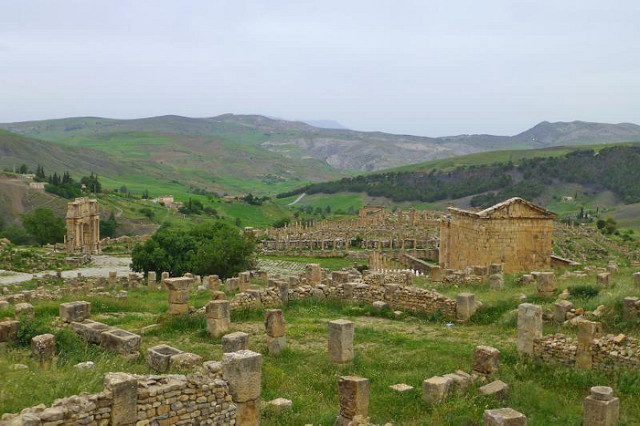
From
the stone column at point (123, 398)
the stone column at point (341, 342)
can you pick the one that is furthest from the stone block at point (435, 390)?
the stone column at point (123, 398)

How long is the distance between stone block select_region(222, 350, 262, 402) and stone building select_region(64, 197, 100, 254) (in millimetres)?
49758

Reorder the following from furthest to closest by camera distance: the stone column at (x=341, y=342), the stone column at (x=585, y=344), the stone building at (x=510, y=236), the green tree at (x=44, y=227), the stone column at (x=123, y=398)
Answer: the green tree at (x=44, y=227) < the stone building at (x=510, y=236) < the stone column at (x=341, y=342) < the stone column at (x=585, y=344) < the stone column at (x=123, y=398)

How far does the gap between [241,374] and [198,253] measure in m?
28.0

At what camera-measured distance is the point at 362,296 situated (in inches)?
719

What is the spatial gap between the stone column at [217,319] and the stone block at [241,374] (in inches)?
225

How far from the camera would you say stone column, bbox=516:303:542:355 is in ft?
40.6

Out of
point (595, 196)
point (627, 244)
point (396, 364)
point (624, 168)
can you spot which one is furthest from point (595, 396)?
point (624, 168)

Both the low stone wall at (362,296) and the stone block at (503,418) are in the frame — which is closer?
the stone block at (503,418)

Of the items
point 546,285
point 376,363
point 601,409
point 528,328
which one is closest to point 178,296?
point 376,363

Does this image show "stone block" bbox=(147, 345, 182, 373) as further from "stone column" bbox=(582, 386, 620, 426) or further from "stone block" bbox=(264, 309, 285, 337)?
"stone column" bbox=(582, 386, 620, 426)

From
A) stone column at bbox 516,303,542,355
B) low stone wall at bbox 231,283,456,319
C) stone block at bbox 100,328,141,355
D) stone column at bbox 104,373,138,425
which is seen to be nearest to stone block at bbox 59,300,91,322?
stone block at bbox 100,328,141,355

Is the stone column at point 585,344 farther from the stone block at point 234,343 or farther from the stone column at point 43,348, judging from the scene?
the stone column at point 43,348

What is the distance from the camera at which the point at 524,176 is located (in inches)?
5192

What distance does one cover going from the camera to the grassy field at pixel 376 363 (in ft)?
31.8
